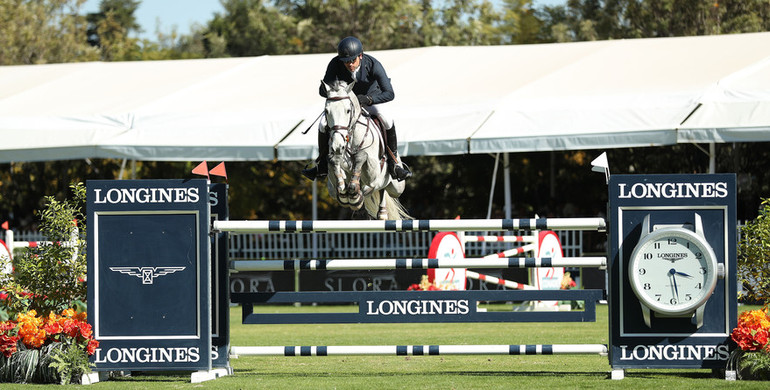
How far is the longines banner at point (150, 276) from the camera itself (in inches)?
268

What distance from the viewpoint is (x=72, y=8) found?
3391cm

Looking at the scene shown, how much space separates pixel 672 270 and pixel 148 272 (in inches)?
127

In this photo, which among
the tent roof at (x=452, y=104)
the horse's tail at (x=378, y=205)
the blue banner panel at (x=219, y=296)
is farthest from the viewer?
the tent roof at (x=452, y=104)

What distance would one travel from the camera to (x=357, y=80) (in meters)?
8.23

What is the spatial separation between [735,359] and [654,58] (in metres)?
11.1

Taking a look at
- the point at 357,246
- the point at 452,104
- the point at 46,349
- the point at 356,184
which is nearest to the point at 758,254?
the point at 356,184

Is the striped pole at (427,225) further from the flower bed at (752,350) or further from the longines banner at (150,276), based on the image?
the flower bed at (752,350)

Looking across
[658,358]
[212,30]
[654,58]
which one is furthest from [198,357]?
[212,30]

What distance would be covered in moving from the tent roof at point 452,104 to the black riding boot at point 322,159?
668cm

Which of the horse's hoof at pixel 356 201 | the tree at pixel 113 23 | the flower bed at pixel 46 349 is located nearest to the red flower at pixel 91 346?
the flower bed at pixel 46 349

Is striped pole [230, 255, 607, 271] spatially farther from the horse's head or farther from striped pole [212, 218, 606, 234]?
the horse's head

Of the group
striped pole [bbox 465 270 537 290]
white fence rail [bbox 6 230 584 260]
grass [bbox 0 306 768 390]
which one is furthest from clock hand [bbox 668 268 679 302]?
white fence rail [bbox 6 230 584 260]

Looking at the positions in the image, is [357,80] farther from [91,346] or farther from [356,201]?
[91,346]

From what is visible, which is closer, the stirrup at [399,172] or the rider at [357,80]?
the rider at [357,80]
